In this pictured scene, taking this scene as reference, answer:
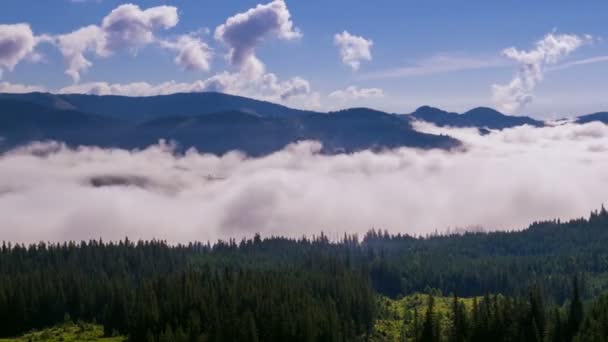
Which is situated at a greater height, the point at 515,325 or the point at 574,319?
the point at 574,319

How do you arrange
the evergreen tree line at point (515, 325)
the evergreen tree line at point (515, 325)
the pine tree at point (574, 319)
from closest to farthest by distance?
the evergreen tree line at point (515, 325) < the evergreen tree line at point (515, 325) < the pine tree at point (574, 319)

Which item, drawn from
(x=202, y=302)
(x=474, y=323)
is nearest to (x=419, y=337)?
(x=474, y=323)

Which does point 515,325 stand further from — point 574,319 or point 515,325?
point 574,319

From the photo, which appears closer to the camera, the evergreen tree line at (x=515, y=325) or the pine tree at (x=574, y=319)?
the evergreen tree line at (x=515, y=325)

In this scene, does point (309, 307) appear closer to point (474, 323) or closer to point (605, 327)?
point (474, 323)

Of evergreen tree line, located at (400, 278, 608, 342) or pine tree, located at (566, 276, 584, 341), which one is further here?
pine tree, located at (566, 276, 584, 341)

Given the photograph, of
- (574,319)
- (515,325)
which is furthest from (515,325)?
(574,319)

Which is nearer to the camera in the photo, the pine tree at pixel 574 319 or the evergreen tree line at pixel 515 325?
the evergreen tree line at pixel 515 325

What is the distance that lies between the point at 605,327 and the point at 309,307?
78164mm

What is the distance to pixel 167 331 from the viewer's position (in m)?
173

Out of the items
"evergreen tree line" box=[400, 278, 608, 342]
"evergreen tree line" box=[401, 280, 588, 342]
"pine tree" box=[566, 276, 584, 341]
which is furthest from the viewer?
"pine tree" box=[566, 276, 584, 341]

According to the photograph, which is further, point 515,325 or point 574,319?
point 574,319

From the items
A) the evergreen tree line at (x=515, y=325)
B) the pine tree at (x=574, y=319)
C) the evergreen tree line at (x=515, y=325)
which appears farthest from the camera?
the pine tree at (x=574, y=319)

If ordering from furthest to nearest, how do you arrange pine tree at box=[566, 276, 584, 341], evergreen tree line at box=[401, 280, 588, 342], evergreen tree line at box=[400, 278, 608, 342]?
pine tree at box=[566, 276, 584, 341], evergreen tree line at box=[401, 280, 588, 342], evergreen tree line at box=[400, 278, 608, 342]
